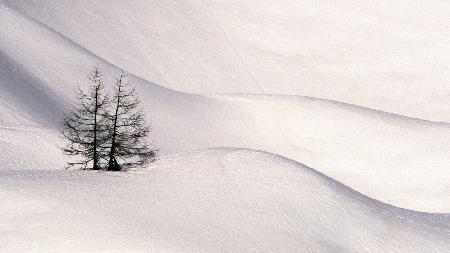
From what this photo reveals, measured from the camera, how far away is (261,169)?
25344 mm

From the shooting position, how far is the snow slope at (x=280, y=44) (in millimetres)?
69938

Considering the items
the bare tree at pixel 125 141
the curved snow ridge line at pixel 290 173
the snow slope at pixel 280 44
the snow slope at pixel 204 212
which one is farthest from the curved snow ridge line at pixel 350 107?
the snow slope at pixel 204 212

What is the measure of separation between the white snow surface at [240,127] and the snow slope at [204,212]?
66mm

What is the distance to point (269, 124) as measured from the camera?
5072 cm

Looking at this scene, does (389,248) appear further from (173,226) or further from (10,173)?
(10,173)

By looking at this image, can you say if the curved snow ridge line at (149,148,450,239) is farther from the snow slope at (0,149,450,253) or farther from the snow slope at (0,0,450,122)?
the snow slope at (0,0,450,122)

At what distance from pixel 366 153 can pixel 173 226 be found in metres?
29.5

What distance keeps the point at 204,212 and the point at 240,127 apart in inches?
1146

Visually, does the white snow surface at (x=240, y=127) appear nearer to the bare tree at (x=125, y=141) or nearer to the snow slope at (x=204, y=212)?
the snow slope at (x=204, y=212)

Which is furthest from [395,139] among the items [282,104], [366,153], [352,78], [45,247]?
[45,247]

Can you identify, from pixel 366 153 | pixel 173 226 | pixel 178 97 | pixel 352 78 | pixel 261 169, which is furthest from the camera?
pixel 352 78

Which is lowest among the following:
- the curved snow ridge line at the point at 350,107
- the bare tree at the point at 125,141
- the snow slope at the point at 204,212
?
the snow slope at the point at 204,212

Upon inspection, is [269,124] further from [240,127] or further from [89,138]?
[89,138]

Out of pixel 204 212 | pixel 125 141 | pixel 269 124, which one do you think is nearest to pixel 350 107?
pixel 269 124
